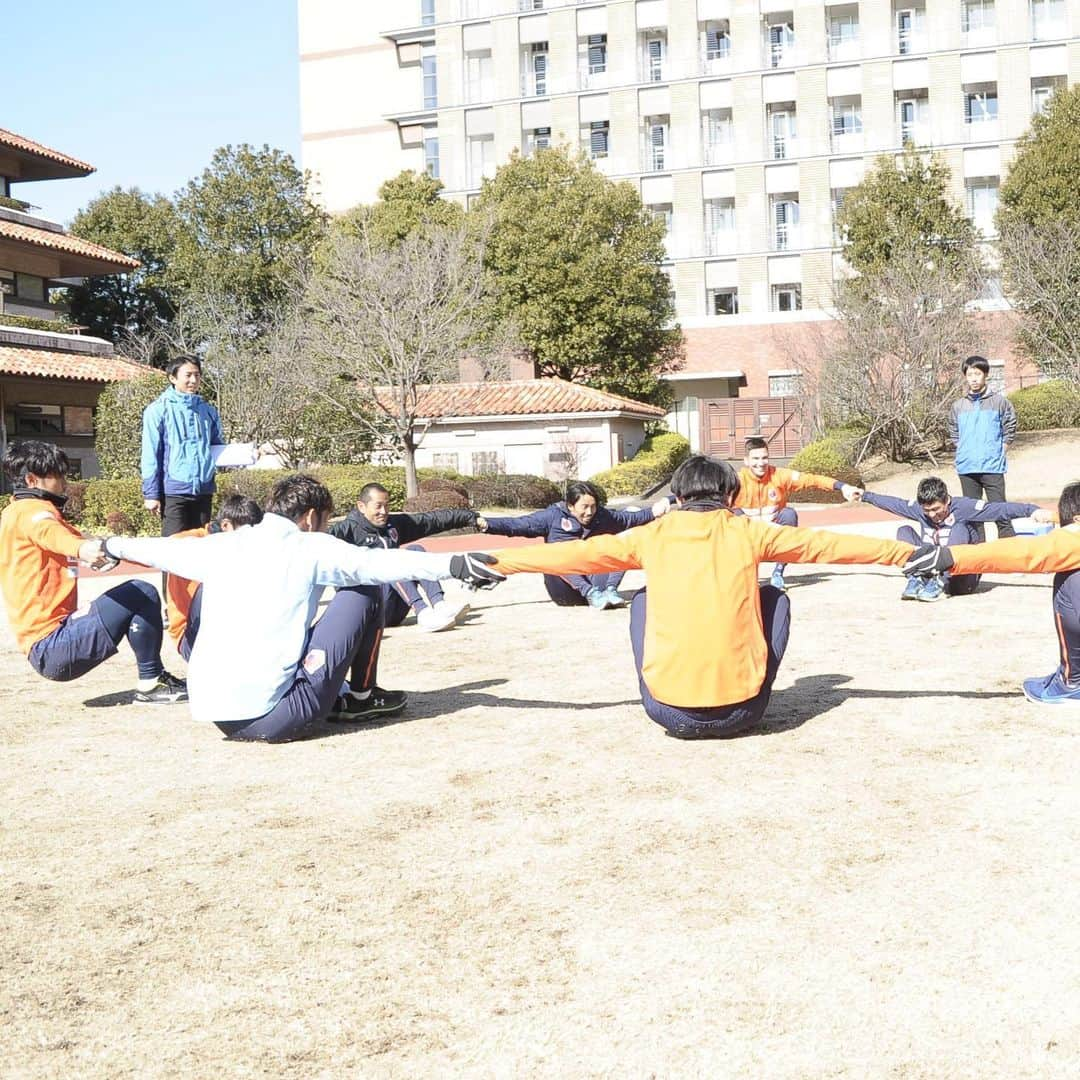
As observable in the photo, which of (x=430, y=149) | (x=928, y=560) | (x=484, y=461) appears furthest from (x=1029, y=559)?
(x=430, y=149)

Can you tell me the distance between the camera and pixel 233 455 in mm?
9523

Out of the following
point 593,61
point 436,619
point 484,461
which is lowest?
point 436,619

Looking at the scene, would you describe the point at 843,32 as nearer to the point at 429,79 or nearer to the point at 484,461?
the point at 429,79

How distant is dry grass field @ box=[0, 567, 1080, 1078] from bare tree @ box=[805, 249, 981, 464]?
2728cm

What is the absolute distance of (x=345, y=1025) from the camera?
3.01m

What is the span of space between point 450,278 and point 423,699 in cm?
2514

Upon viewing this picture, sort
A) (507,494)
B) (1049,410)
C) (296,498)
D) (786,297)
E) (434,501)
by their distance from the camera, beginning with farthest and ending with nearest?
(786,297) < (1049,410) < (507,494) < (434,501) < (296,498)

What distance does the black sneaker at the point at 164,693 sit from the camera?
7.20m

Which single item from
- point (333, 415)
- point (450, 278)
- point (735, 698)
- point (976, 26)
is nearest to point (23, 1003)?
point (735, 698)

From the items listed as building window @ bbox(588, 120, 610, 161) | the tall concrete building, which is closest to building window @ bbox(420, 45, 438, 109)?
the tall concrete building

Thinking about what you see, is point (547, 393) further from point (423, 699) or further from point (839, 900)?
point (839, 900)

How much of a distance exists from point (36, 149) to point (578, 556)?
3619 cm

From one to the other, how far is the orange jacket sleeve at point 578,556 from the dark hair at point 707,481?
30cm

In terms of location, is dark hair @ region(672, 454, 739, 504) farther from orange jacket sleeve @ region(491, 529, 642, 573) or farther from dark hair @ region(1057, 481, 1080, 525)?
dark hair @ region(1057, 481, 1080, 525)
